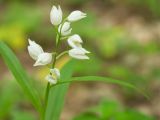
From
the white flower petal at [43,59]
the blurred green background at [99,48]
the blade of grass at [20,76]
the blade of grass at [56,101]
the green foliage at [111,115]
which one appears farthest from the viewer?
the blurred green background at [99,48]

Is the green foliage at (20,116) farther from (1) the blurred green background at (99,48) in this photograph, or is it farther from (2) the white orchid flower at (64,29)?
(2) the white orchid flower at (64,29)

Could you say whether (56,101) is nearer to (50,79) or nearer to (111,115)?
(50,79)

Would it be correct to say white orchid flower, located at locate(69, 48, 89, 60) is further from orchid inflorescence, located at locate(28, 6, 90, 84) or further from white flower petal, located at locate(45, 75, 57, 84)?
white flower petal, located at locate(45, 75, 57, 84)

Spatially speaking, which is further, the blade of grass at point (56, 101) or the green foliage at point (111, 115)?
the green foliage at point (111, 115)

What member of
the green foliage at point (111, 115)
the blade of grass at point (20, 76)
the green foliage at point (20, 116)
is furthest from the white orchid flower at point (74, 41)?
the green foliage at point (20, 116)

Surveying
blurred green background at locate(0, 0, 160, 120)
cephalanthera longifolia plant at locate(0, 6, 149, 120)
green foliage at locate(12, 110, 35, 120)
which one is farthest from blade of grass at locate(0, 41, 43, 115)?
green foliage at locate(12, 110, 35, 120)

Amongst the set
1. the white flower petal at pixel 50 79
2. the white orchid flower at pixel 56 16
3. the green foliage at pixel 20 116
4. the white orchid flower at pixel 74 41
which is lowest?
the white flower petal at pixel 50 79
